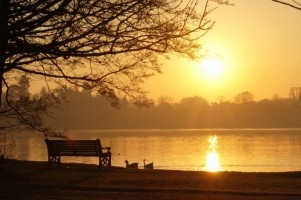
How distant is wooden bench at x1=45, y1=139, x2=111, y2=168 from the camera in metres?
16.2

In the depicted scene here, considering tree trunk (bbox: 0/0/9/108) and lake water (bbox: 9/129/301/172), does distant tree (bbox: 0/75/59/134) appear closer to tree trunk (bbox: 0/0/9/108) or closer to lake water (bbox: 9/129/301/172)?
tree trunk (bbox: 0/0/9/108)

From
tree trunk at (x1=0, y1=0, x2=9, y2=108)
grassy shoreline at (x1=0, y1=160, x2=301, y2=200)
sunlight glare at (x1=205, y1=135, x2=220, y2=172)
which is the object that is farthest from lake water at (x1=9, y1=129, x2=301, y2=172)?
tree trunk at (x1=0, y1=0, x2=9, y2=108)

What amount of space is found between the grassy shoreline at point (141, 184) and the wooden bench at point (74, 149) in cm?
149

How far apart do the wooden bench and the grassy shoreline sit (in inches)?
58.7

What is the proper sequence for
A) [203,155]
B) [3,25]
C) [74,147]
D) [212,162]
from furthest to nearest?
[203,155]
[212,162]
[74,147]
[3,25]

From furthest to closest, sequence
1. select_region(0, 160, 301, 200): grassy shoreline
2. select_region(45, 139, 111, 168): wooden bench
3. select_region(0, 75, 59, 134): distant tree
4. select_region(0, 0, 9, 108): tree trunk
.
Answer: select_region(45, 139, 111, 168): wooden bench < select_region(0, 75, 59, 134): distant tree < select_region(0, 160, 301, 200): grassy shoreline < select_region(0, 0, 9, 108): tree trunk

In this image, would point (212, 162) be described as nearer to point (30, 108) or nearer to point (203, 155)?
point (203, 155)

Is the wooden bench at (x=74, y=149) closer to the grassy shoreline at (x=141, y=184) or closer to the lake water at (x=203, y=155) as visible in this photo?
the grassy shoreline at (x=141, y=184)

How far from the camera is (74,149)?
16.6 meters

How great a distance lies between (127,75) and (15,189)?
9.73 feet

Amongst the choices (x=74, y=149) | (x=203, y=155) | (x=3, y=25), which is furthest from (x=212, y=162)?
(x=3, y=25)

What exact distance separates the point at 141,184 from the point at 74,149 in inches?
214

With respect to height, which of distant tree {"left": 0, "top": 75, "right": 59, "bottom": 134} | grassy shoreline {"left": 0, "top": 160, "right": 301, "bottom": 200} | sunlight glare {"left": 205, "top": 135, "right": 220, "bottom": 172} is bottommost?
grassy shoreline {"left": 0, "top": 160, "right": 301, "bottom": 200}

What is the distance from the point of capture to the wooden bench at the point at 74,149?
16.2 meters
